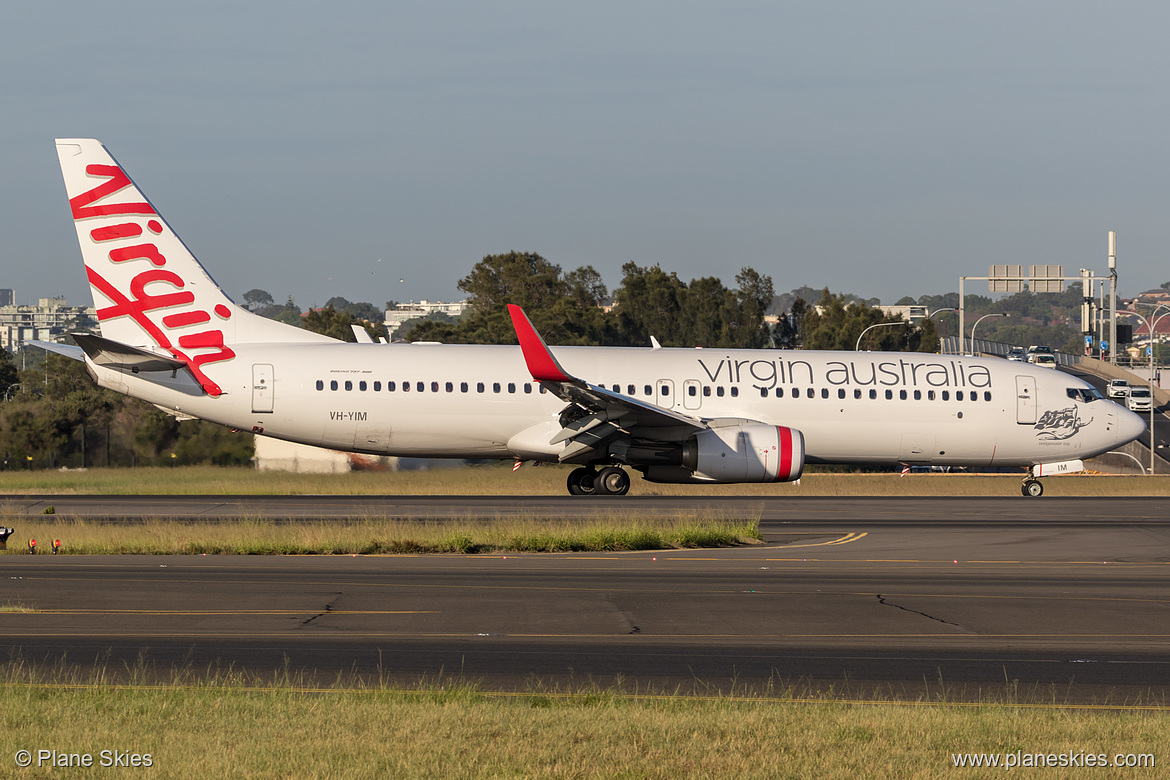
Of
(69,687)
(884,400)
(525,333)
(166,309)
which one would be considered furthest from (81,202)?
(69,687)

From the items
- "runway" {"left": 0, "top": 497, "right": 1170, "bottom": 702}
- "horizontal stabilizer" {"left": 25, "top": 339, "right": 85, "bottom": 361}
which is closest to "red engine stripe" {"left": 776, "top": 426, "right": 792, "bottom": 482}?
"runway" {"left": 0, "top": 497, "right": 1170, "bottom": 702}

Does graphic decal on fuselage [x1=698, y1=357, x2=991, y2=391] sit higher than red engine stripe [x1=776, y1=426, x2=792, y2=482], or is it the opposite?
graphic decal on fuselage [x1=698, y1=357, x2=991, y2=391]

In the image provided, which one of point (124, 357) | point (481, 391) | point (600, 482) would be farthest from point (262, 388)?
point (600, 482)

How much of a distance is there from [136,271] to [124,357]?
263 centimetres

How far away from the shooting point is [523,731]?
24.6ft

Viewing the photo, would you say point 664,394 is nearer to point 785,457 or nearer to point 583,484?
point 583,484

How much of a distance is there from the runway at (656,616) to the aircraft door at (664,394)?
9.76 meters

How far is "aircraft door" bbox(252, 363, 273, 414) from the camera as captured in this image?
28608mm

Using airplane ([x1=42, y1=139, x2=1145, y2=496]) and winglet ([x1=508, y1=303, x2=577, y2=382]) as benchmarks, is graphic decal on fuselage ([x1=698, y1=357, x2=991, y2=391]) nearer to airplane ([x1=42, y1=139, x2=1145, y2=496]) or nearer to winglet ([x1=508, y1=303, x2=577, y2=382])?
airplane ([x1=42, y1=139, x2=1145, y2=496])

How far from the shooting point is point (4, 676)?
9.05 m

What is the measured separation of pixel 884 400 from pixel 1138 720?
23008mm

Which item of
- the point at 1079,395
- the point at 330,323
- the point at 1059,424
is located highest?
the point at 330,323

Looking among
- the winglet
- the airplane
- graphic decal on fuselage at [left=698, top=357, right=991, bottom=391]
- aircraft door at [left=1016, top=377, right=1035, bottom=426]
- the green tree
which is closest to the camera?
the winglet

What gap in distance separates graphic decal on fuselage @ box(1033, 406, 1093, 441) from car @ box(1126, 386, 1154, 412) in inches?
1177
